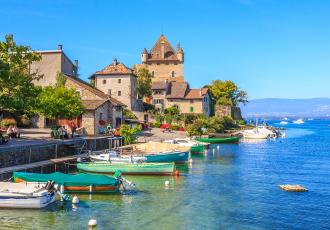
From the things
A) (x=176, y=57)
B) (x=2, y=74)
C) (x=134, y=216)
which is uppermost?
(x=176, y=57)

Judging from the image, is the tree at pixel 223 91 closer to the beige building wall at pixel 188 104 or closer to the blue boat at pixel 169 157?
the beige building wall at pixel 188 104

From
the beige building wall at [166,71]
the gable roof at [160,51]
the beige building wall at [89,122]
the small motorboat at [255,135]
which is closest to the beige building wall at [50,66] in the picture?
the beige building wall at [89,122]

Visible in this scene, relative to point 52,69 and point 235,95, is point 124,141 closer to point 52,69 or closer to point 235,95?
point 52,69

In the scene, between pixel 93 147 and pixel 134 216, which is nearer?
pixel 134 216

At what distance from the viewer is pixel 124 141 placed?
59344 millimetres

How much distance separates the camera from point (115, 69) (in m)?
89.8

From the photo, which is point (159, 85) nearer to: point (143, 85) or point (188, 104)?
point (143, 85)

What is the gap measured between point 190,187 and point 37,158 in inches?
578

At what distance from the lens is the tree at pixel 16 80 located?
40.0m

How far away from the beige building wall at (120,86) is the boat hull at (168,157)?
40.1m

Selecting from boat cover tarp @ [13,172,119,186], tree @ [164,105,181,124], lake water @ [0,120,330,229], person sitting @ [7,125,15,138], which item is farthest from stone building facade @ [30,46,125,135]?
boat cover tarp @ [13,172,119,186]

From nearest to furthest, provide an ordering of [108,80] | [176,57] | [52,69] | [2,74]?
[2,74]
[52,69]
[108,80]
[176,57]

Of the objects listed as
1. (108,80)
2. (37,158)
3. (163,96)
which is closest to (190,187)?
(37,158)

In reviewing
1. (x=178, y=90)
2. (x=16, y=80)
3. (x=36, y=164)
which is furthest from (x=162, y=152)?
(x=178, y=90)
